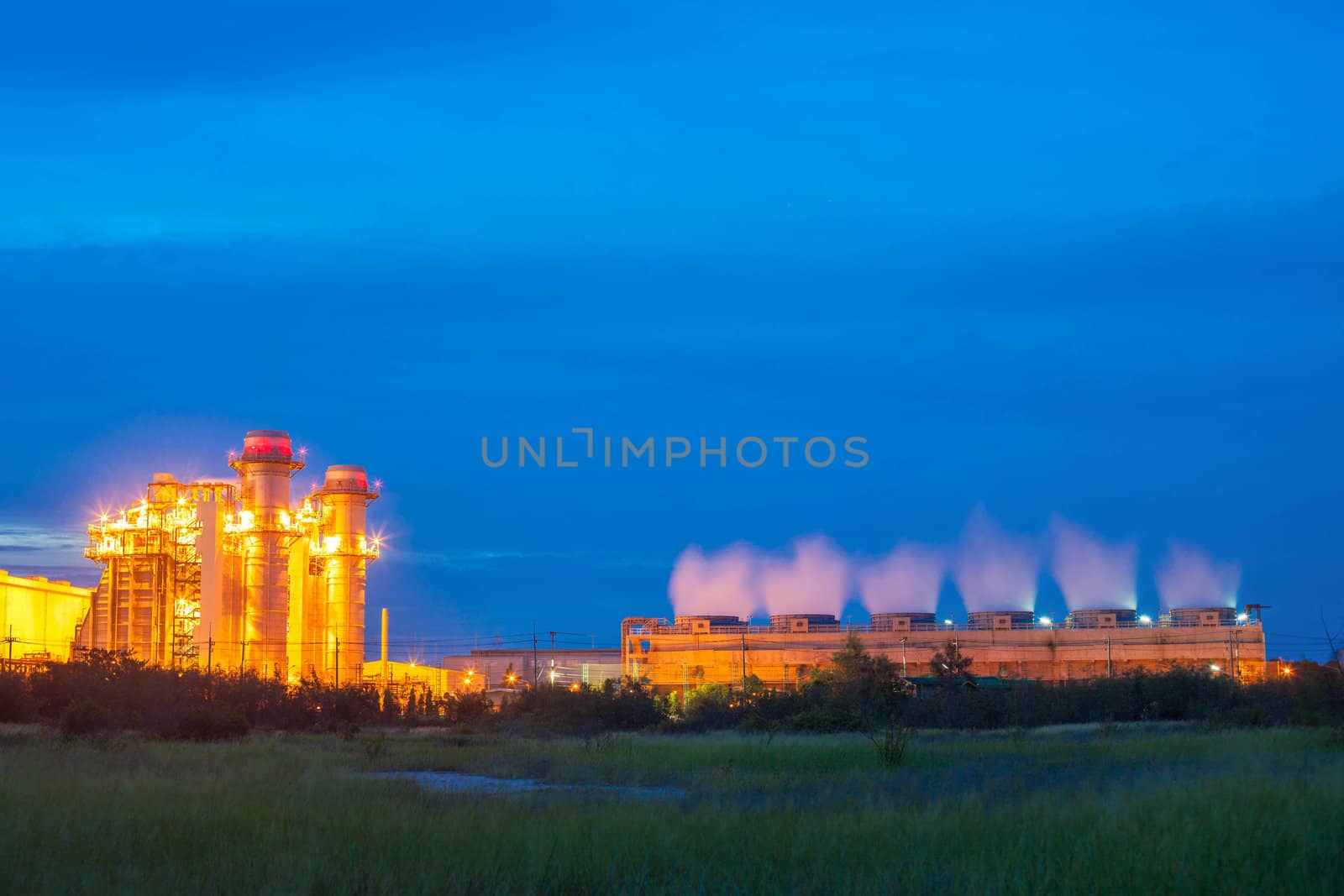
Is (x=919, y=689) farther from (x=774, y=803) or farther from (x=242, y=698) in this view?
(x=774, y=803)

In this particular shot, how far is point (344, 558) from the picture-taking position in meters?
78.8

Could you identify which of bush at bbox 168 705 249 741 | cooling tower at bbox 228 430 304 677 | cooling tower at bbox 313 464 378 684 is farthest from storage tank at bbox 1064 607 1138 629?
bush at bbox 168 705 249 741

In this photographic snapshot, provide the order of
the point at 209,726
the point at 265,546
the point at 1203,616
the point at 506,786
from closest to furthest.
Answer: the point at 506,786, the point at 209,726, the point at 265,546, the point at 1203,616

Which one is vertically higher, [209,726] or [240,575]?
[240,575]

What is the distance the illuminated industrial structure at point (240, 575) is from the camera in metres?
73.4

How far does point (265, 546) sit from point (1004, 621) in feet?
206

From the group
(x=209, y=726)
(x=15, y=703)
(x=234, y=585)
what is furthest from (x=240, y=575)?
(x=209, y=726)

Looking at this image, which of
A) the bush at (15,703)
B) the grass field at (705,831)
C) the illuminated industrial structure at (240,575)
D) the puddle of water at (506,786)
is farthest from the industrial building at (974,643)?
the grass field at (705,831)

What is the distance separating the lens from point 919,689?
61031 mm

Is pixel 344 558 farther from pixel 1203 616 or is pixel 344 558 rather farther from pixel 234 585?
pixel 1203 616

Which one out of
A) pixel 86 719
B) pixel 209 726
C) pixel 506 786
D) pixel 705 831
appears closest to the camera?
pixel 705 831

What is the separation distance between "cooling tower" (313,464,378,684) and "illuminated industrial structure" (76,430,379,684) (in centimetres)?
7

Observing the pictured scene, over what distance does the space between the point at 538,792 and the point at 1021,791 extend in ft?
22.7

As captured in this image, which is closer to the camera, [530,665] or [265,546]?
[265,546]
